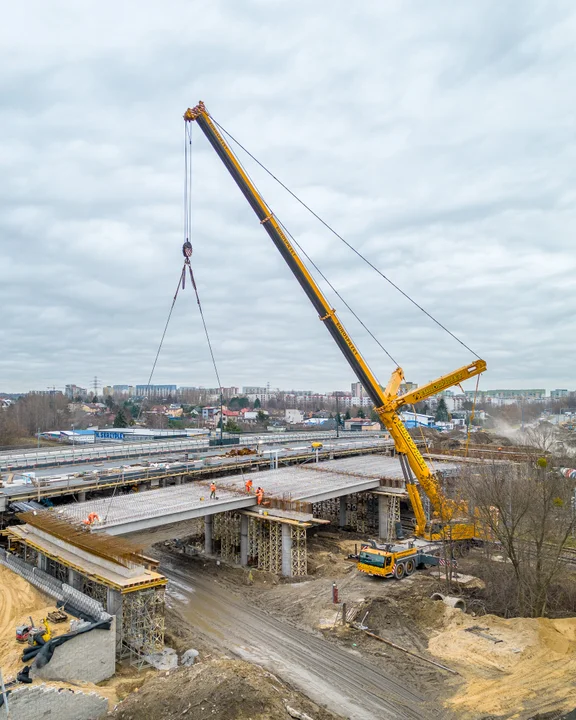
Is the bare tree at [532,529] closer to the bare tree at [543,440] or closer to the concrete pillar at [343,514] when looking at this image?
the bare tree at [543,440]

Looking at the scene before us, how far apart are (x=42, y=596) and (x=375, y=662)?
13.1 m

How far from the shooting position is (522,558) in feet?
81.6

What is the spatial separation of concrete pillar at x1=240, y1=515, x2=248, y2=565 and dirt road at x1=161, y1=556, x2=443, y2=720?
15.1 ft

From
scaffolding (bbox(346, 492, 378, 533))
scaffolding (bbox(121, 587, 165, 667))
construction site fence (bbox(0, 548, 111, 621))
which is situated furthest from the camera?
scaffolding (bbox(346, 492, 378, 533))

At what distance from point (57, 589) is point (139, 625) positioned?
3948 millimetres

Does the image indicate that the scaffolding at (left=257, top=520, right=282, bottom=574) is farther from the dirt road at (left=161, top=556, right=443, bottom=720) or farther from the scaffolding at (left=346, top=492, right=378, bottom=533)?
the scaffolding at (left=346, top=492, right=378, bottom=533)

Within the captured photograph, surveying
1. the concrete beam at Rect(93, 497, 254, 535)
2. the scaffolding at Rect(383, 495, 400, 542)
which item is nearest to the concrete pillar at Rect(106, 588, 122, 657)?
the concrete beam at Rect(93, 497, 254, 535)

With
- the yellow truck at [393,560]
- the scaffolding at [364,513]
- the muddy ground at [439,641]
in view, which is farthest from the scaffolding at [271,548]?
the scaffolding at [364,513]

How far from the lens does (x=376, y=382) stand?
34.1 meters

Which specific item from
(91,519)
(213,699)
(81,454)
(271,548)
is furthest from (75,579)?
(81,454)

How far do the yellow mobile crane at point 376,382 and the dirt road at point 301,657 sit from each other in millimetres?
13254

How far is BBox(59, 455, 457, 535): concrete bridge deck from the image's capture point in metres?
27.2

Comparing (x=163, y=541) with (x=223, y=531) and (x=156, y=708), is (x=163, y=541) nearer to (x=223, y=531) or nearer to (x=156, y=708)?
(x=223, y=531)

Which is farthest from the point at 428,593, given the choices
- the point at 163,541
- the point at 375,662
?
the point at 163,541
